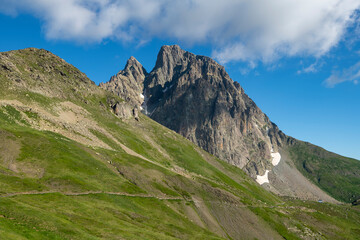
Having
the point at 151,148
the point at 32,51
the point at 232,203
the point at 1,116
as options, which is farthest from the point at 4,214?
the point at 32,51

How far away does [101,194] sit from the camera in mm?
72938

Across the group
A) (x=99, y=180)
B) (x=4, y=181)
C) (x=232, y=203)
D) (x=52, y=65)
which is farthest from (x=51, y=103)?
(x=232, y=203)

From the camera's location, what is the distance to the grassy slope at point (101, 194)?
45406 mm

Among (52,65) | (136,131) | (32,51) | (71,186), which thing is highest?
(32,51)

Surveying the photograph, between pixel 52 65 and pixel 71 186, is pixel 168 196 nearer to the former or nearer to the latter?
pixel 71 186

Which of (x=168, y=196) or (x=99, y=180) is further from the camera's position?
(x=168, y=196)

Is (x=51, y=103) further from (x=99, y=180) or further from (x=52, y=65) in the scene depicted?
(x=99, y=180)

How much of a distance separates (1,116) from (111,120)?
78382 mm

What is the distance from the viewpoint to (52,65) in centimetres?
17075

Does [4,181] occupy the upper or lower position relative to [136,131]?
lower

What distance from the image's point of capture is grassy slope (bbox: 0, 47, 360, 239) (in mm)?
45406

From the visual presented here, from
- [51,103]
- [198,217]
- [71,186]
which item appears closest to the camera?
[71,186]

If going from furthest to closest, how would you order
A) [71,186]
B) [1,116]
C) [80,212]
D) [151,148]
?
[151,148]
[1,116]
[71,186]
[80,212]

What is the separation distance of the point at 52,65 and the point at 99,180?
12676 cm
